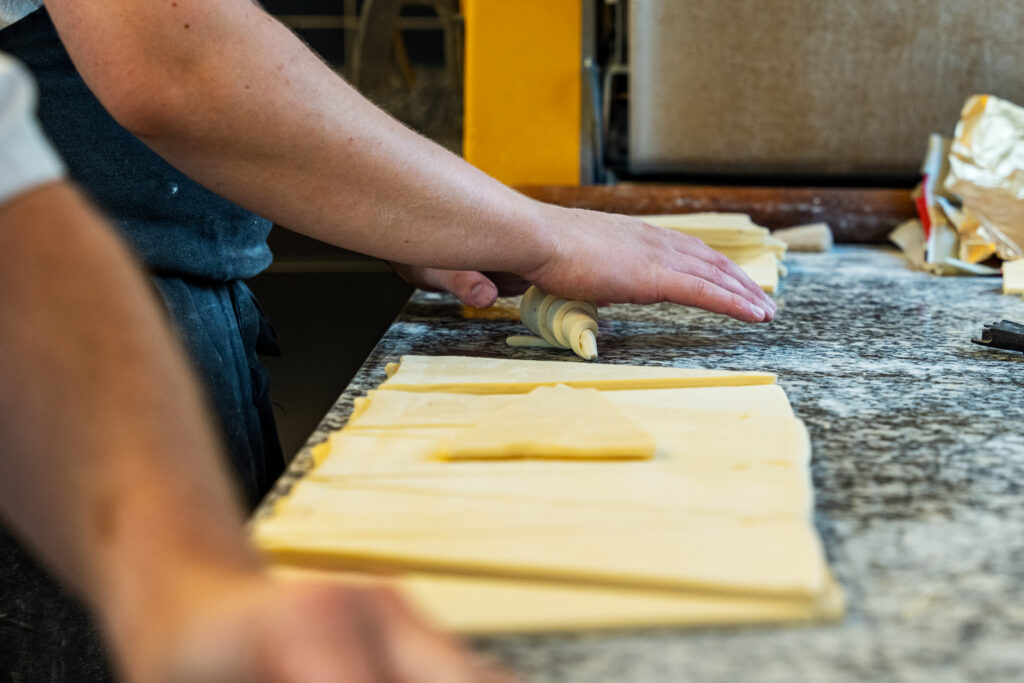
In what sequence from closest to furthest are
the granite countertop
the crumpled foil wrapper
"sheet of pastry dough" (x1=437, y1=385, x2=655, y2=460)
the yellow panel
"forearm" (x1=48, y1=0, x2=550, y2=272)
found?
the granite countertop < "sheet of pastry dough" (x1=437, y1=385, x2=655, y2=460) < "forearm" (x1=48, y1=0, x2=550, y2=272) < the crumpled foil wrapper < the yellow panel

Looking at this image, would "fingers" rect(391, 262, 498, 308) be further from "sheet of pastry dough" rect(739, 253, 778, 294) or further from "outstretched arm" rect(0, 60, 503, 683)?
"outstretched arm" rect(0, 60, 503, 683)

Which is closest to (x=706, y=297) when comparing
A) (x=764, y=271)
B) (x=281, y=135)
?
(x=764, y=271)

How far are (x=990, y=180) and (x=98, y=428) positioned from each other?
6.09ft

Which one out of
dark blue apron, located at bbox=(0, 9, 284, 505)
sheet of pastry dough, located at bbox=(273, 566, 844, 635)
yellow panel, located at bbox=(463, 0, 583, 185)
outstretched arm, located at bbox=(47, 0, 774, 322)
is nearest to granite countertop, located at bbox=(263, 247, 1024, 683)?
sheet of pastry dough, located at bbox=(273, 566, 844, 635)

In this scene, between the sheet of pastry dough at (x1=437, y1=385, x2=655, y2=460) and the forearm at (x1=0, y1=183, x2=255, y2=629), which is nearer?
the forearm at (x1=0, y1=183, x2=255, y2=629)

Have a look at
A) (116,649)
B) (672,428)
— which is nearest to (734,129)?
(672,428)

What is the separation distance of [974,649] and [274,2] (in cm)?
398

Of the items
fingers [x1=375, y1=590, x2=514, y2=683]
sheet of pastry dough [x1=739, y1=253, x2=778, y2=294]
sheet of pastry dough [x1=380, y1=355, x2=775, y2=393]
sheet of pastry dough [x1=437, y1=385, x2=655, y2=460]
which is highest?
fingers [x1=375, y1=590, x2=514, y2=683]

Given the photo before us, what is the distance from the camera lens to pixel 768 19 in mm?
2332

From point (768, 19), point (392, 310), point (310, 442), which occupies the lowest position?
point (392, 310)

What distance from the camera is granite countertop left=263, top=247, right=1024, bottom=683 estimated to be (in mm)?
502

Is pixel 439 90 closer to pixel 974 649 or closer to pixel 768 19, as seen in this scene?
pixel 768 19

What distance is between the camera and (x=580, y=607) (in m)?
0.53

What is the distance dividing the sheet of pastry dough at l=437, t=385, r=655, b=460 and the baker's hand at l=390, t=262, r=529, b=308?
0.57 m
